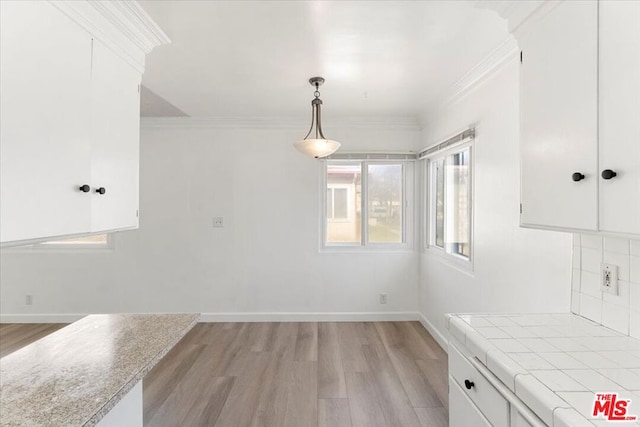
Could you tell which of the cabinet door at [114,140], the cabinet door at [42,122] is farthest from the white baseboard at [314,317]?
the cabinet door at [42,122]

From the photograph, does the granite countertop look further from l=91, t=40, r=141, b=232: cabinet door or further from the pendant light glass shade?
the pendant light glass shade

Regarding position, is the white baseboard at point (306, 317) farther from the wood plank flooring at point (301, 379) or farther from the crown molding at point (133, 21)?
the crown molding at point (133, 21)

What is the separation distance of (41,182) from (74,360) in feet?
2.12

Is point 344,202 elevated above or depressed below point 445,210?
→ above

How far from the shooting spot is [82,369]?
1.17 meters

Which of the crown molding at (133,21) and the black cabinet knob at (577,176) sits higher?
the crown molding at (133,21)

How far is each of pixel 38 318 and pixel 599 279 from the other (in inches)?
210

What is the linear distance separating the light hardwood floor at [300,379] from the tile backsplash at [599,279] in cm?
124

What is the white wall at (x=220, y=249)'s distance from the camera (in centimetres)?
408

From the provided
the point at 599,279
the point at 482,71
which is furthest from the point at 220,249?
the point at 599,279

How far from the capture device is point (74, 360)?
1.24m

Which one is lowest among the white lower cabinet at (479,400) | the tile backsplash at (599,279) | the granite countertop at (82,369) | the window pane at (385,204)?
the white lower cabinet at (479,400)

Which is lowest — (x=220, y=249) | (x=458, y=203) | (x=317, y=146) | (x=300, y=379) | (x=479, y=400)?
(x=300, y=379)

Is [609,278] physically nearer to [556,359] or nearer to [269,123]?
[556,359]
